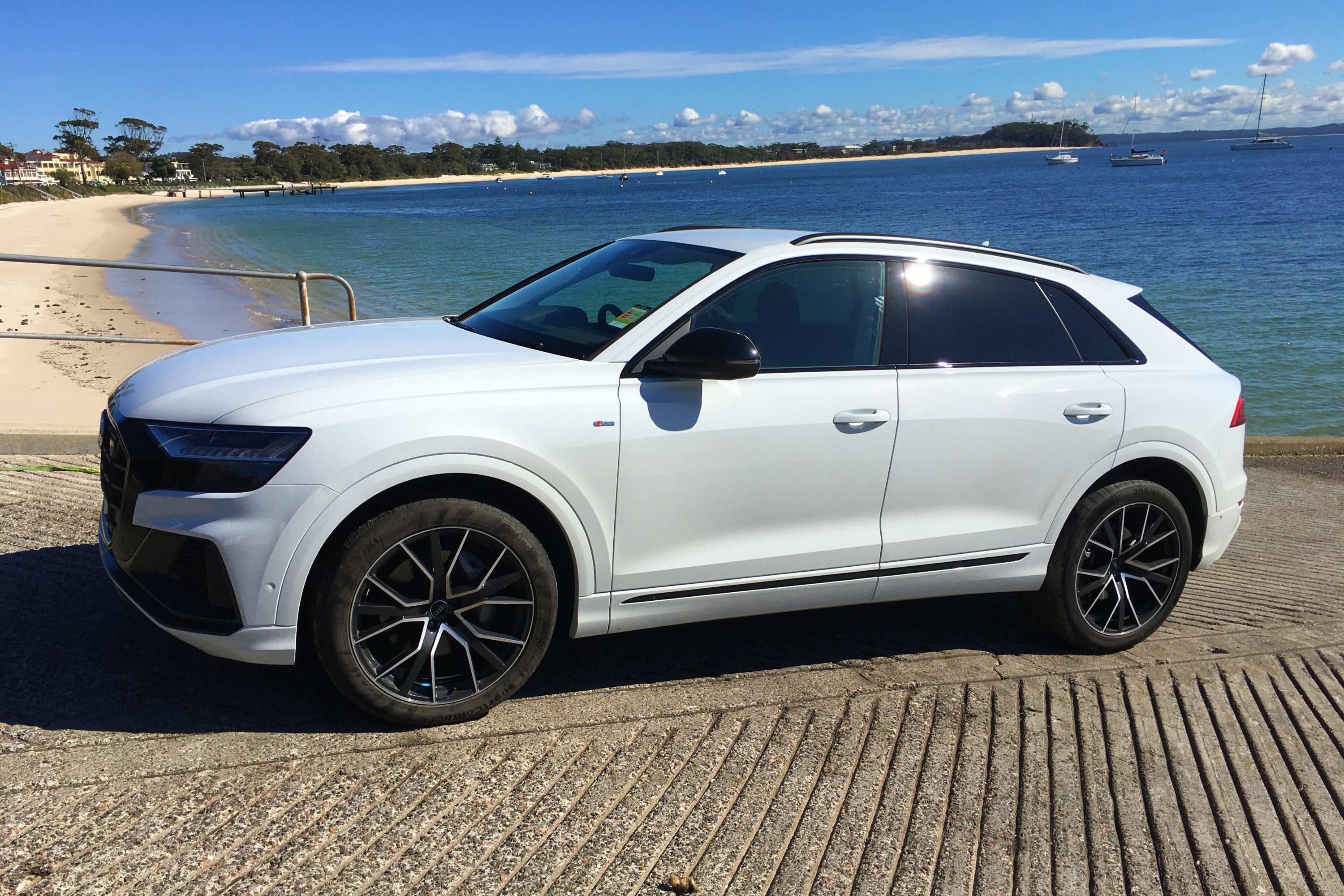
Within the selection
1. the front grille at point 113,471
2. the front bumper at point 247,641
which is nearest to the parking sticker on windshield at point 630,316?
the front bumper at point 247,641

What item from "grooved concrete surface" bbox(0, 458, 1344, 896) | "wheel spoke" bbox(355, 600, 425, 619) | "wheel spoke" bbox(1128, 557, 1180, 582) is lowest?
"grooved concrete surface" bbox(0, 458, 1344, 896)

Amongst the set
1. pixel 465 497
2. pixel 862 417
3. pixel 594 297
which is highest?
pixel 594 297

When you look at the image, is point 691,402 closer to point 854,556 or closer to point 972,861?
point 854,556

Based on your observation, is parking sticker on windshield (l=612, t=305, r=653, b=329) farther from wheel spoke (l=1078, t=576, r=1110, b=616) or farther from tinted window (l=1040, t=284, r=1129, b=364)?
wheel spoke (l=1078, t=576, r=1110, b=616)

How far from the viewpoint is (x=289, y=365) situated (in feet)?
12.0

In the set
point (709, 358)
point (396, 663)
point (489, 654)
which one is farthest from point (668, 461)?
point (396, 663)

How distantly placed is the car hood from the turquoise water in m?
14.6

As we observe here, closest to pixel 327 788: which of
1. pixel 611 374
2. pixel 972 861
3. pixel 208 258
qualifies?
pixel 611 374

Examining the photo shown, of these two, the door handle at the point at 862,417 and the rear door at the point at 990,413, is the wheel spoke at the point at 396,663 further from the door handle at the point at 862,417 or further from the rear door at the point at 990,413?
the rear door at the point at 990,413

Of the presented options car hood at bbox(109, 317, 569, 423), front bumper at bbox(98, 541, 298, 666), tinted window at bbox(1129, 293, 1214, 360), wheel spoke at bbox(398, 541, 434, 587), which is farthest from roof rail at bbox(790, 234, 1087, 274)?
front bumper at bbox(98, 541, 298, 666)

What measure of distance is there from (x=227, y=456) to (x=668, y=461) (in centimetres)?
144

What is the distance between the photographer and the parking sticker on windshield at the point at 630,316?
389 cm

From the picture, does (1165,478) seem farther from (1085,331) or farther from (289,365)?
(289,365)

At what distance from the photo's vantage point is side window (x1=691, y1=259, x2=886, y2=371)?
399 cm
